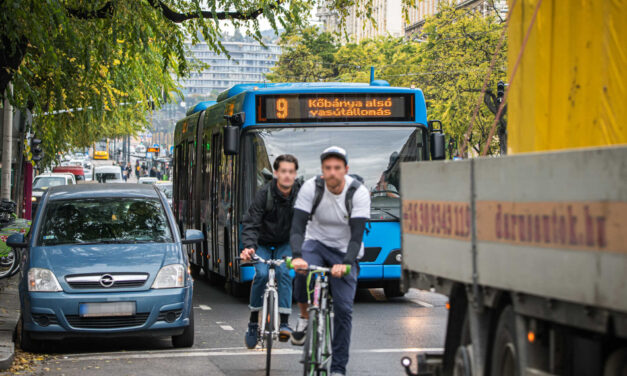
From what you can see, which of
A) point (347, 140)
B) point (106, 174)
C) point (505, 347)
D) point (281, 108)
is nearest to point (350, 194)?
point (505, 347)

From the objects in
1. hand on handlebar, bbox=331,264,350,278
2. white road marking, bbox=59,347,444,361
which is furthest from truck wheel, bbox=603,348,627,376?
white road marking, bbox=59,347,444,361

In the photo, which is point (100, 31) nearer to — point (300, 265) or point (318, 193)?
point (318, 193)

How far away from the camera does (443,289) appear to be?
6.69 m

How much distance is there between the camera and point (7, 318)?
1275cm

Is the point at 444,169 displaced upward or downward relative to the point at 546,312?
upward

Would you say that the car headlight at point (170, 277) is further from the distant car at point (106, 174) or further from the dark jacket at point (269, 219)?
the distant car at point (106, 174)

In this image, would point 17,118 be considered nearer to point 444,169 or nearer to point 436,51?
point 444,169

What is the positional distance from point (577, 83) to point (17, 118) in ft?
50.5

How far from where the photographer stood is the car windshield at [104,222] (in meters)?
11.5

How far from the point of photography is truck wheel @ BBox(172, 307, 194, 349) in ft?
36.5

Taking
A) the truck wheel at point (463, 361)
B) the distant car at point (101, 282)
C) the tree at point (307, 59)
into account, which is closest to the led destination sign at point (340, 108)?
the distant car at point (101, 282)

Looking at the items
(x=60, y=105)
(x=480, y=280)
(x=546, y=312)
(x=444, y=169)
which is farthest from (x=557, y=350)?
(x=60, y=105)

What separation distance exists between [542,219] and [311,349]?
3092 mm

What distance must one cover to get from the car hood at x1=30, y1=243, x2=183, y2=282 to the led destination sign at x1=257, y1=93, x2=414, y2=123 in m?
4.13
